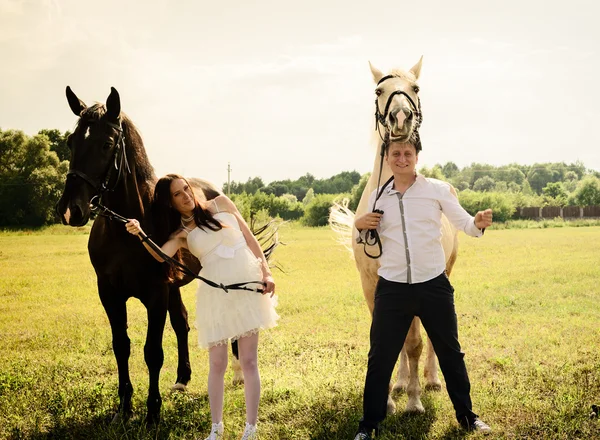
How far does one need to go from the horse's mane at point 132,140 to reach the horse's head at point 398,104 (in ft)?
6.54

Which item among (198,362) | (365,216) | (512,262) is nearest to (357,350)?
(198,362)

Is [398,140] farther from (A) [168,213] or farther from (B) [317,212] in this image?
(B) [317,212]

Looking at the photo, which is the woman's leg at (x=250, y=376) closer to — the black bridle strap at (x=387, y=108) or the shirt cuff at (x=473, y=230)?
the shirt cuff at (x=473, y=230)

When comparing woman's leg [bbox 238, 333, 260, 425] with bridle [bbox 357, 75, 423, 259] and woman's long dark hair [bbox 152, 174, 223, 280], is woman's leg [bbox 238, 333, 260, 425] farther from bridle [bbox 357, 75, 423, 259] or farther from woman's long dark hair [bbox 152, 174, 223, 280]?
bridle [bbox 357, 75, 423, 259]

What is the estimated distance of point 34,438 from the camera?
3.87 m

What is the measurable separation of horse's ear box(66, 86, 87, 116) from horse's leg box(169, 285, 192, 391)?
1.86 m

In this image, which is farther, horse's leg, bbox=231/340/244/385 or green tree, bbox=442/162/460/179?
green tree, bbox=442/162/460/179

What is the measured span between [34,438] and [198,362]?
2272 mm

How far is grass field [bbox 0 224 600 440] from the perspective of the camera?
3.83 m

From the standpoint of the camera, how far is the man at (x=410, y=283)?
3334mm

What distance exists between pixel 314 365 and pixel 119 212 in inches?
107

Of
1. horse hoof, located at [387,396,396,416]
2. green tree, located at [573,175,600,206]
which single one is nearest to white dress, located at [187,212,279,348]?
horse hoof, located at [387,396,396,416]

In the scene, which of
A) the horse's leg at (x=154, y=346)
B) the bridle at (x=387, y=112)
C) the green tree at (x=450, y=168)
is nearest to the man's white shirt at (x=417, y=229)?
the bridle at (x=387, y=112)

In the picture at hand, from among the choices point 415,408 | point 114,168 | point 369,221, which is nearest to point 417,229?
point 369,221
